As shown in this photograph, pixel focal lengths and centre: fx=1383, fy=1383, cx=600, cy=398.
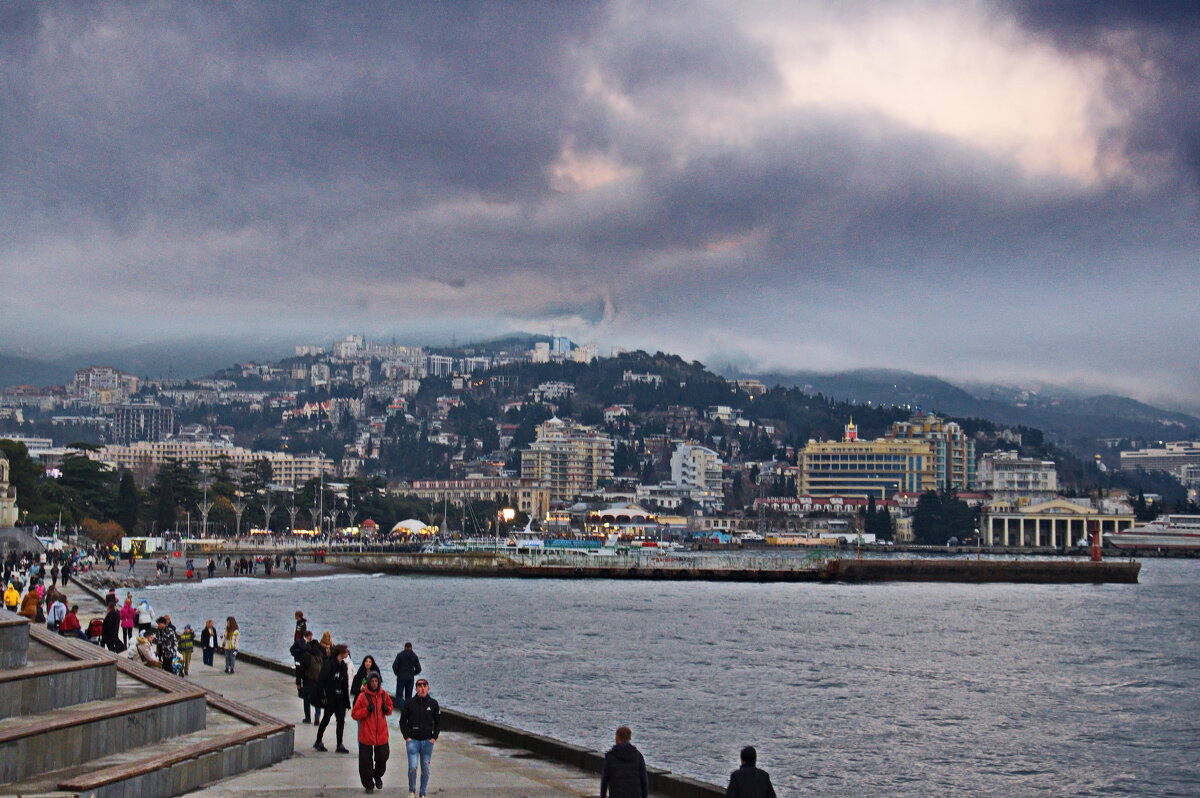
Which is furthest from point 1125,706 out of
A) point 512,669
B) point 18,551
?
point 18,551

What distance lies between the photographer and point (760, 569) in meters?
102

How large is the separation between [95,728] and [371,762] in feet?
10.1

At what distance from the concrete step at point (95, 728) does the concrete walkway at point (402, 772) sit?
3.54 ft

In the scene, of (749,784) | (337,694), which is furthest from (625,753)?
(337,694)

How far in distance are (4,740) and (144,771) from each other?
1417 millimetres

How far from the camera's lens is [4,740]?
13945mm

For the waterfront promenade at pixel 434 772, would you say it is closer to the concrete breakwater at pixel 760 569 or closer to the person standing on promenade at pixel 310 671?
the person standing on promenade at pixel 310 671

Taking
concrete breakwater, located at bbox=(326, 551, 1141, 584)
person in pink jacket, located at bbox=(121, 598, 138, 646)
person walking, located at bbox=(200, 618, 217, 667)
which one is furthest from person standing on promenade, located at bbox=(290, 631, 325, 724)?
concrete breakwater, located at bbox=(326, 551, 1141, 584)

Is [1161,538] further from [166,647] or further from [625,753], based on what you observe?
[625,753]

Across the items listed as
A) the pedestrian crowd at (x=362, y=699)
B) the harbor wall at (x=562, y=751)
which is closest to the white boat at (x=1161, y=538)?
the pedestrian crowd at (x=362, y=699)

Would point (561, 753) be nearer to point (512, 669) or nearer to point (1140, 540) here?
point (512, 669)

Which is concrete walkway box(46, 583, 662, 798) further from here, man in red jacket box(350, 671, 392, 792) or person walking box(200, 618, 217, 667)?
person walking box(200, 618, 217, 667)

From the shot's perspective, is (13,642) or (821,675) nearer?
(13,642)

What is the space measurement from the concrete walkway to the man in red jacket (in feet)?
0.98
